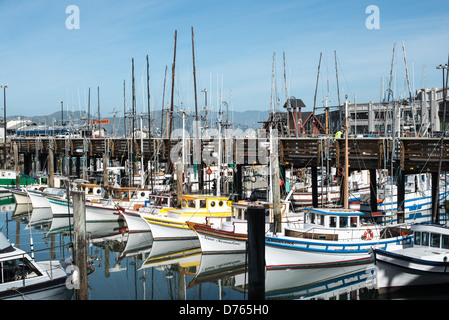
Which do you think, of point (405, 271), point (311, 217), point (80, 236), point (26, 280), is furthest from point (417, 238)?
point (26, 280)

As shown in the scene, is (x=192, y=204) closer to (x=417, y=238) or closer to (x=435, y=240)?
(x=417, y=238)

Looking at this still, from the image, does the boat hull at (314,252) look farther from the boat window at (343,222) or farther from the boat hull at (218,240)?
the boat hull at (218,240)

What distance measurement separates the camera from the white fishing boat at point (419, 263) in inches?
742

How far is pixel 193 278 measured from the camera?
2278 centimetres

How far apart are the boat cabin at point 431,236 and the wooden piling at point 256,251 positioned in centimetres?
1127

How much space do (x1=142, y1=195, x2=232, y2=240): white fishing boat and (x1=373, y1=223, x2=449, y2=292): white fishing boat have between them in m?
11.9

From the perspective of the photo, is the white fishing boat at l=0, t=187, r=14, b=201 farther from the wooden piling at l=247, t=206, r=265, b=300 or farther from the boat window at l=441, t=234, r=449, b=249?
the wooden piling at l=247, t=206, r=265, b=300

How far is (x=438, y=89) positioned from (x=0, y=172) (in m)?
69.6

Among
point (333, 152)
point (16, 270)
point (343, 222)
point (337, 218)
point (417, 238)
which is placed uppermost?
point (333, 152)

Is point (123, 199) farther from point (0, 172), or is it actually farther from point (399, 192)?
point (0, 172)

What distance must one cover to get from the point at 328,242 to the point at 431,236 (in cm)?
477

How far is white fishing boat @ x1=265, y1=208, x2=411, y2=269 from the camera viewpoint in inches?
906

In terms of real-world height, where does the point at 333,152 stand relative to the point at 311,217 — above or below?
above
